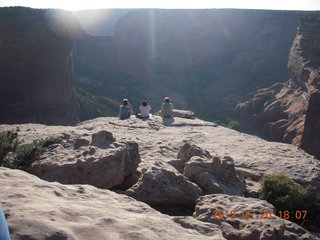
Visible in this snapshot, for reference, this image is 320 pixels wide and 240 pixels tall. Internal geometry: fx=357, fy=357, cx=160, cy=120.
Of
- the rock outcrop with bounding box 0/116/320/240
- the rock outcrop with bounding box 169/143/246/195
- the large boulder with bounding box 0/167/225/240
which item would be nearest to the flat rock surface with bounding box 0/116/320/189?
the rock outcrop with bounding box 0/116/320/240

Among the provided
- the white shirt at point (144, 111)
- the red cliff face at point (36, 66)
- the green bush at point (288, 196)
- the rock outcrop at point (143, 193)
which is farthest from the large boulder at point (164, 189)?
the red cliff face at point (36, 66)

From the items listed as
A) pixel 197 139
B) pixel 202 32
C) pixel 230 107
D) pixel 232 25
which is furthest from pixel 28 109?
pixel 232 25

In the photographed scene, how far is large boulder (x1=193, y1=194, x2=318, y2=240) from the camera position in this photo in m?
3.61

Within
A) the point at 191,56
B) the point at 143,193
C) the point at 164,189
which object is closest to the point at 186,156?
the point at 164,189

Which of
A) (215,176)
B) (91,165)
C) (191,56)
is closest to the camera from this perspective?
(91,165)

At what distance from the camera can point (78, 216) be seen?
2.84 metres

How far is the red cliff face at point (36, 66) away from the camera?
23266 mm

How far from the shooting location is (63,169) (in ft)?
17.4

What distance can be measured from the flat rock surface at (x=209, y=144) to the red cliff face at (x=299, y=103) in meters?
13.2

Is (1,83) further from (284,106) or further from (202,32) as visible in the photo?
(202,32)

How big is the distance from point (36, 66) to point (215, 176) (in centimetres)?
2201

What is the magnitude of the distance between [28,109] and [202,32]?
148 ft

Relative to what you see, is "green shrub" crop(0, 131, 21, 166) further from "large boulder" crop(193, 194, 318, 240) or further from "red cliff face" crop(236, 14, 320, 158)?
"red cliff face" crop(236, 14, 320, 158)

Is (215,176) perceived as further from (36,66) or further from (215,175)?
(36,66)
